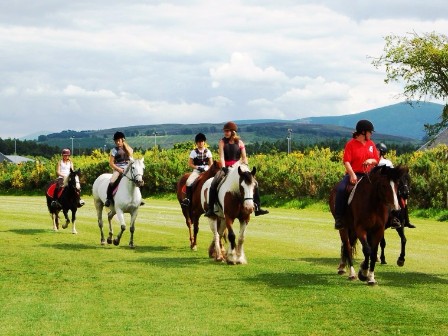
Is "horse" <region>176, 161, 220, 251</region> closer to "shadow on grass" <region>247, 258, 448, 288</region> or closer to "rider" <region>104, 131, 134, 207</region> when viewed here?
"rider" <region>104, 131, 134, 207</region>

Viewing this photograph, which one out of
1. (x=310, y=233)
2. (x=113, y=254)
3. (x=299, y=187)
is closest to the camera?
(x=113, y=254)

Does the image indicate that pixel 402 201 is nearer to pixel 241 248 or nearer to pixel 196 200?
pixel 241 248

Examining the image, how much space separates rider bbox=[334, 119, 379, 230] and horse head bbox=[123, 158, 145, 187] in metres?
7.32

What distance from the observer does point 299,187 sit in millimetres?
46844

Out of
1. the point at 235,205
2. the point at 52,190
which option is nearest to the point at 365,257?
the point at 235,205

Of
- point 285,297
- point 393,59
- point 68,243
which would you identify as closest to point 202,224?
point 68,243

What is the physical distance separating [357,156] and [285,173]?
1255 inches

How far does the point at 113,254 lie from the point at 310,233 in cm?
958

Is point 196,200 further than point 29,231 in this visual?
No

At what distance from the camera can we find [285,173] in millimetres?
47688

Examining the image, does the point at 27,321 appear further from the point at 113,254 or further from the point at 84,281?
the point at 113,254

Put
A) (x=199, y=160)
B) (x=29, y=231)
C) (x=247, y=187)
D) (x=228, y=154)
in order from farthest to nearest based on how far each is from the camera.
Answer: (x=29, y=231) < (x=199, y=160) < (x=228, y=154) < (x=247, y=187)

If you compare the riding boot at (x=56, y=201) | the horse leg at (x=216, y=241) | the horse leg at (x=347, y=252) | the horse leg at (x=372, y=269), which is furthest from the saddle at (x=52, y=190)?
the horse leg at (x=372, y=269)

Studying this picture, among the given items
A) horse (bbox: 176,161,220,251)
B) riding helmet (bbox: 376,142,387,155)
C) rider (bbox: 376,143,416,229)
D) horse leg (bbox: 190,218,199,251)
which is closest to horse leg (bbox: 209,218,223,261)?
horse (bbox: 176,161,220,251)
